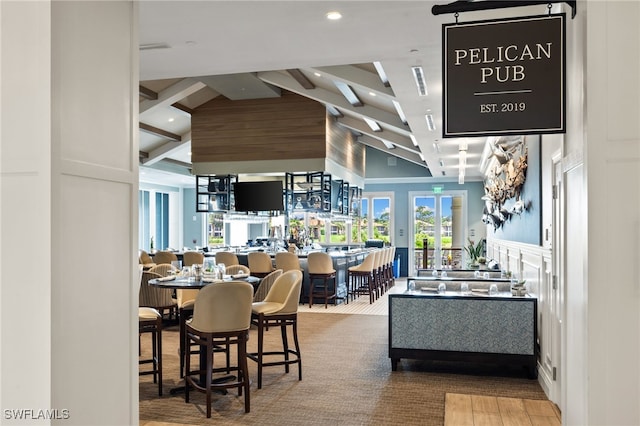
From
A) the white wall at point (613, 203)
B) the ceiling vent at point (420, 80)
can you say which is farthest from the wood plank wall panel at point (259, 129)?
the white wall at point (613, 203)

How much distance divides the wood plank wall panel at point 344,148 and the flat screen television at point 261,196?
1.38 m

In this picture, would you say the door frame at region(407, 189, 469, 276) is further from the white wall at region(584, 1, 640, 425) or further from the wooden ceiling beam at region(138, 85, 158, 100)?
the white wall at region(584, 1, 640, 425)

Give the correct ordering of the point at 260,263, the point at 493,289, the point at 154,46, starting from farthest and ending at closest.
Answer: the point at 260,263 < the point at 493,289 < the point at 154,46

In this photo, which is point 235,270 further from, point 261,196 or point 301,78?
point 261,196

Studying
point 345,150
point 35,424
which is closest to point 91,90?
point 35,424

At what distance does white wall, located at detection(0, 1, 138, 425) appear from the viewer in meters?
1.78

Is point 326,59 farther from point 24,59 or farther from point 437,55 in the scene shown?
point 24,59

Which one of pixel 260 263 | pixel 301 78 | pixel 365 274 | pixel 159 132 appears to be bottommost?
pixel 365 274

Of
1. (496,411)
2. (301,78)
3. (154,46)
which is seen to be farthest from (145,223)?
(496,411)

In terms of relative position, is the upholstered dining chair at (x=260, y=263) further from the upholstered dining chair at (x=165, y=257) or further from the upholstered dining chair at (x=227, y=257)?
the upholstered dining chair at (x=165, y=257)

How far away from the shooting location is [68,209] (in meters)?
1.90

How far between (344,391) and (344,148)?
8255mm

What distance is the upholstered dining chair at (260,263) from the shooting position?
362 inches

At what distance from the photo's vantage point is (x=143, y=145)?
1292 cm
